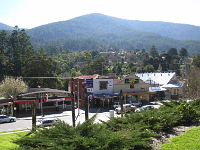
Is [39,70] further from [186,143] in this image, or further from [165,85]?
[186,143]

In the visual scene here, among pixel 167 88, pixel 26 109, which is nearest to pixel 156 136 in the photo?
pixel 26 109

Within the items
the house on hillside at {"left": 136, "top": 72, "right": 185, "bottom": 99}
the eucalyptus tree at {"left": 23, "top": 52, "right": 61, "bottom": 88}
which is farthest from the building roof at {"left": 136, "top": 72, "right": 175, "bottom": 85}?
the eucalyptus tree at {"left": 23, "top": 52, "right": 61, "bottom": 88}

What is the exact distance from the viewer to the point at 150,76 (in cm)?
6725

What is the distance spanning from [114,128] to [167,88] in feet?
163

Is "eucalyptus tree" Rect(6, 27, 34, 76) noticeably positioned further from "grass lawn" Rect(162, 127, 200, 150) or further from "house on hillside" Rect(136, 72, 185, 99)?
"grass lawn" Rect(162, 127, 200, 150)

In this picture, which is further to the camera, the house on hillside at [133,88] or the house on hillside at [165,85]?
the house on hillside at [165,85]

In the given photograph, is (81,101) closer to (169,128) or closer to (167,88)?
(167,88)

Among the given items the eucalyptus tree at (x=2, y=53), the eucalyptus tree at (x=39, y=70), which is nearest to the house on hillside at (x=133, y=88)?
the eucalyptus tree at (x=39, y=70)

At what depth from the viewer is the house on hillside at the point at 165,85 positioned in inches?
2266

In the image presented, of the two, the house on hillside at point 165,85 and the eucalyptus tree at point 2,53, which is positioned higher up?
the eucalyptus tree at point 2,53

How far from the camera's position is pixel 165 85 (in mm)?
60094

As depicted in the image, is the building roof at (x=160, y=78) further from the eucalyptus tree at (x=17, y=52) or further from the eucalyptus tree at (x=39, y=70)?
the eucalyptus tree at (x=17, y=52)

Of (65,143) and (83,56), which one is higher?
(83,56)

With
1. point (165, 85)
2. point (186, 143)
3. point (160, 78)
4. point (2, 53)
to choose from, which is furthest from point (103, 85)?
point (2, 53)
